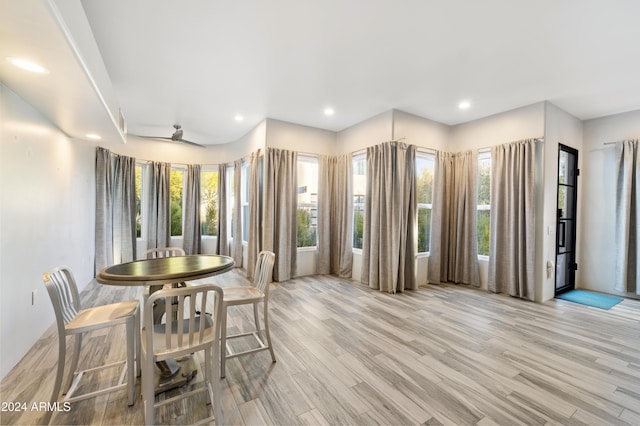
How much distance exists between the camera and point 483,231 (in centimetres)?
452

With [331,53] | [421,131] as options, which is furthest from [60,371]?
[421,131]

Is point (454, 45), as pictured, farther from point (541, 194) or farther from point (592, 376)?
point (592, 376)

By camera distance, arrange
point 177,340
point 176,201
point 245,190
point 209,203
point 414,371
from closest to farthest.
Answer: point 177,340 < point 414,371 < point 245,190 < point 176,201 < point 209,203

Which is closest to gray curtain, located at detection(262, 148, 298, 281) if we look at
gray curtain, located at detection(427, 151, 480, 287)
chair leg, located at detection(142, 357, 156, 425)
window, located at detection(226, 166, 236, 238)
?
window, located at detection(226, 166, 236, 238)

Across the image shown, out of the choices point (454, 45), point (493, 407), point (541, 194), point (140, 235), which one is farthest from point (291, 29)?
point (140, 235)

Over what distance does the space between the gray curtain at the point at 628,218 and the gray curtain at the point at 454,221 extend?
196cm

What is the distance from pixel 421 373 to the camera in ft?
7.09

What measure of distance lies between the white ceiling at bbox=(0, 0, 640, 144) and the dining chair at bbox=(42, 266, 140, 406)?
1465 mm

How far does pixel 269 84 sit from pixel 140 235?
4.67m

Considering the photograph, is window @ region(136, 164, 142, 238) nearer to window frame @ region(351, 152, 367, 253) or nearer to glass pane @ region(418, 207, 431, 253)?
window frame @ region(351, 152, 367, 253)

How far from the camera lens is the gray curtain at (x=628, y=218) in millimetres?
3996

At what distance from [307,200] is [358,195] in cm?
99

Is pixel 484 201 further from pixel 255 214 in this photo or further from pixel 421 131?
pixel 255 214

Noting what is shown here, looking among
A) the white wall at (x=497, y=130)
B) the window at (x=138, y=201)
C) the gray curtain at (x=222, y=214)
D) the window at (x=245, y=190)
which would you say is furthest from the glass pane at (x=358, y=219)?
the window at (x=138, y=201)
